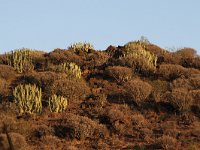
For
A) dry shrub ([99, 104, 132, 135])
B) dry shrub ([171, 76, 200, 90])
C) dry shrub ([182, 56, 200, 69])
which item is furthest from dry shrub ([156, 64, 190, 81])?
dry shrub ([99, 104, 132, 135])

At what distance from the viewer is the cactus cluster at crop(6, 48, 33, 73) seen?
100 feet

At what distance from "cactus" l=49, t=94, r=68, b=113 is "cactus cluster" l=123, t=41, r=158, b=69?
7469mm

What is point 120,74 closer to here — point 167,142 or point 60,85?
point 60,85

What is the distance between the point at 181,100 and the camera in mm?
23875

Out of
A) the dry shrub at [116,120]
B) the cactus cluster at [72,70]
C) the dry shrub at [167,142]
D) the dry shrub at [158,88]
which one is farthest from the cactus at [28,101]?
the dry shrub at [167,142]

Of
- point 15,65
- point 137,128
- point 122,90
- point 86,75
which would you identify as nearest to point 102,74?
point 86,75

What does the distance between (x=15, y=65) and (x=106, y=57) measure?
636 centimetres

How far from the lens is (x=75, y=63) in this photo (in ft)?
102

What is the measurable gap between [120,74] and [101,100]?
3854 millimetres

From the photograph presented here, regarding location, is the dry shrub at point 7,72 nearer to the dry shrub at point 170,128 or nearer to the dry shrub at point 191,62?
the dry shrub at point 170,128

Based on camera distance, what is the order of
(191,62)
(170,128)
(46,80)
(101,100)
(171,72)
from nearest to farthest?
(170,128) < (101,100) < (46,80) < (171,72) < (191,62)

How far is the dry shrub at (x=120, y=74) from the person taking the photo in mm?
28516

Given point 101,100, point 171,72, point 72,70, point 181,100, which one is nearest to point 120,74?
point 72,70

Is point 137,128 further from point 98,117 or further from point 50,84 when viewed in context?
point 50,84
